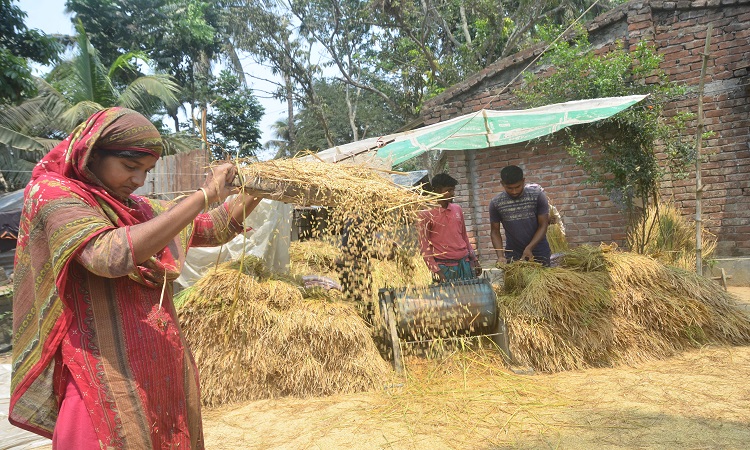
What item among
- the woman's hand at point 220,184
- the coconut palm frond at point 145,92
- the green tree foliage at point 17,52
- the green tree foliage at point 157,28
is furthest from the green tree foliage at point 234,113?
the woman's hand at point 220,184

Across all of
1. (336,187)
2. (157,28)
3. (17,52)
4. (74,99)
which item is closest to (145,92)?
(74,99)

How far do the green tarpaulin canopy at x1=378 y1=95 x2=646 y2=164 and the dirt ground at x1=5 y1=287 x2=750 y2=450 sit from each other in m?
2.43

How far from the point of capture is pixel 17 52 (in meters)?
9.10

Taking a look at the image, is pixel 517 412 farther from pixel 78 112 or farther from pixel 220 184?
pixel 78 112

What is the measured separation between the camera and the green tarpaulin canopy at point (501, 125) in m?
5.39

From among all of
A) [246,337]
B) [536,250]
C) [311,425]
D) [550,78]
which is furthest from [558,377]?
[550,78]

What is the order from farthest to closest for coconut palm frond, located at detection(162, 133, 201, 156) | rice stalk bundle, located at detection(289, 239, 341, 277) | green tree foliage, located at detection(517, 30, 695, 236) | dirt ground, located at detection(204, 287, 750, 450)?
1. coconut palm frond, located at detection(162, 133, 201, 156)
2. green tree foliage, located at detection(517, 30, 695, 236)
3. rice stalk bundle, located at detection(289, 239, 341, 277)
4. dirt ground, located at detection(204, 287, 750, 450)

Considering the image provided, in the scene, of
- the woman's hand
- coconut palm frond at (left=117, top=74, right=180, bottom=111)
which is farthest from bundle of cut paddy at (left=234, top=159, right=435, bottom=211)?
coconut palm frond at (left=117, top=74, right=180, bottom=111)

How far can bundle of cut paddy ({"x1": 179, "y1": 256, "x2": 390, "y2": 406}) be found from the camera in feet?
13.4

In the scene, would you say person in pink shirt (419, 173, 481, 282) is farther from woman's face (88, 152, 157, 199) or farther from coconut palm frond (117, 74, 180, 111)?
coconut palm frond (117, 74, 180, 111)

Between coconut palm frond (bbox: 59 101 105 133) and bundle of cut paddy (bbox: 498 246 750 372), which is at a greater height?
coconut palm frond (bbox: 59 101 105 133)

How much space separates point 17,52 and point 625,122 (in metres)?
9.87

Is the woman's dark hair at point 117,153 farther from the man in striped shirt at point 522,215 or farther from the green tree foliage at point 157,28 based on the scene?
the green tree foliage at point 157,28

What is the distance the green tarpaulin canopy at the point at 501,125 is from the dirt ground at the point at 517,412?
2.43 meters
